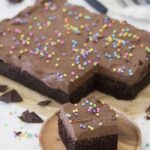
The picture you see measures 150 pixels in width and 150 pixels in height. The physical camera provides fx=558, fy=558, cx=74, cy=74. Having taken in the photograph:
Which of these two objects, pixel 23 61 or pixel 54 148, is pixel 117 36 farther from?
pixel 54 148

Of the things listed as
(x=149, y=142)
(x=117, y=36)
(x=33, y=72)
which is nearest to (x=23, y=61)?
(x=33, y=72)

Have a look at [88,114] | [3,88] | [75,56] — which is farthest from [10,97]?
[88,114]

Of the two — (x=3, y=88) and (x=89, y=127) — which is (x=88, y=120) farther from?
(x=3, y=88)

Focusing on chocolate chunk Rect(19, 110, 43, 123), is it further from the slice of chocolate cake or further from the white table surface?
the slice of chocolate cake

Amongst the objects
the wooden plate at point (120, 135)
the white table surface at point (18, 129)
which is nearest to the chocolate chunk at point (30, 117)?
the white table surface at point (18, 129)

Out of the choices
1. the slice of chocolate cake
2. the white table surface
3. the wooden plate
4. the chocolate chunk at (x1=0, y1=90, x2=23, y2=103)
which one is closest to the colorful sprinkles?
the slice of chocolate cake

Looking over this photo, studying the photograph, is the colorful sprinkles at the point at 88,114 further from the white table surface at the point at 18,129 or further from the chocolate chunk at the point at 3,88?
the chocolate chunk at the point at 3,88
